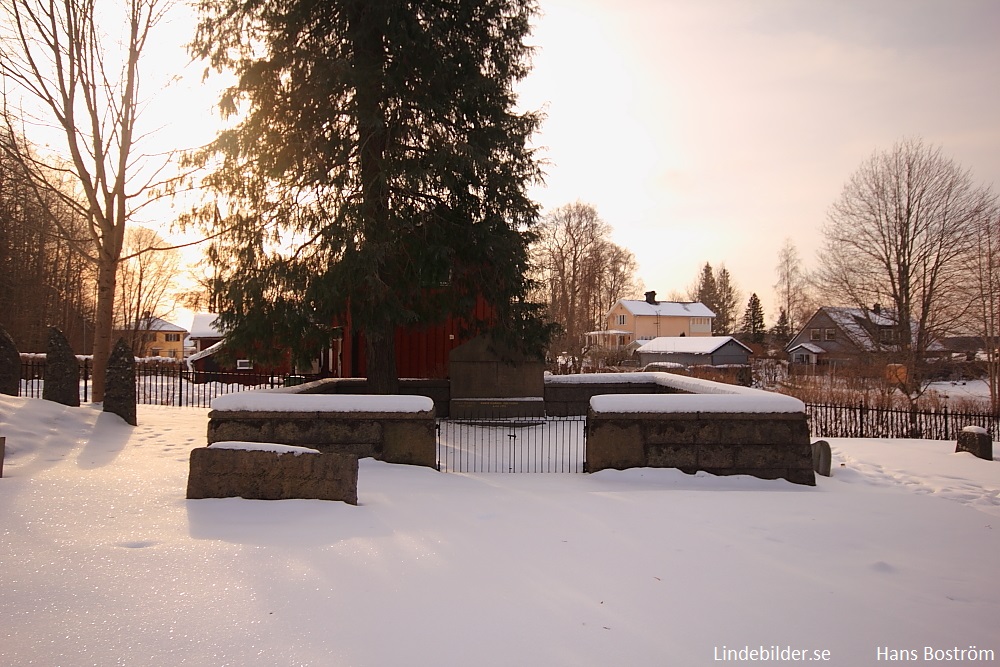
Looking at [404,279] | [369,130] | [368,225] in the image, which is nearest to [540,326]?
[404,279]

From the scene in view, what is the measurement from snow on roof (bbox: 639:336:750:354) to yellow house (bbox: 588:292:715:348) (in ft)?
38.7

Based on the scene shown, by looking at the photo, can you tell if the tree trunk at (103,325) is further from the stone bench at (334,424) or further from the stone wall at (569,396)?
the stone wall at (569,396)

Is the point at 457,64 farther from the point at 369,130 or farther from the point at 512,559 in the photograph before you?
the point at 512,559

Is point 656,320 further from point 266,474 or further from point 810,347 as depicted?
point 266,474

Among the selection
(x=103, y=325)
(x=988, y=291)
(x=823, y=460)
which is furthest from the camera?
(x=988, y=291)

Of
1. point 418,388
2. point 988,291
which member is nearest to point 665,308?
point 988,291

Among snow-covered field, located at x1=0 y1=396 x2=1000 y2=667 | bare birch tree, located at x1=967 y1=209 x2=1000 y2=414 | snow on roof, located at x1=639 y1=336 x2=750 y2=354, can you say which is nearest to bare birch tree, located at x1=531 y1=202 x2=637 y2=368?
snow on roof, located at x1=639 y1=336 x2=750 y2=354

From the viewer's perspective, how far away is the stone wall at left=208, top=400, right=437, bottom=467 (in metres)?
7.96

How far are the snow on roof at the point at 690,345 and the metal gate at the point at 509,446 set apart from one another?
121 feet

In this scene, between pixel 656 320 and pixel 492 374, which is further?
pixel 656 320

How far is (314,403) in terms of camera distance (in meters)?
8.12

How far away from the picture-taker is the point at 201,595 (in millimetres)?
3580

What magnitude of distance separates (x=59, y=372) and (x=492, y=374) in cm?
874

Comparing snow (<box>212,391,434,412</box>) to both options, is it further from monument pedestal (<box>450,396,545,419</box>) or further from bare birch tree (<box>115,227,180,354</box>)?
bare birch tree (<box>115,227,180,354</box>)
